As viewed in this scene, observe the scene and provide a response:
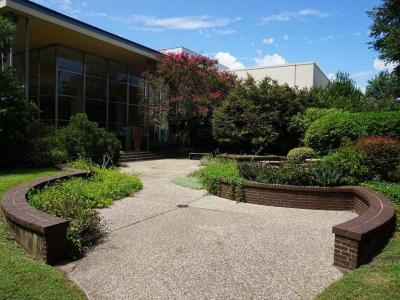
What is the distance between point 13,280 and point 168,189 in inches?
235

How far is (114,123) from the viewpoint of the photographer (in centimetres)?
2108

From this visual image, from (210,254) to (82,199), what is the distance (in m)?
2.85

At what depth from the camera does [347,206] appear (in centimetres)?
732

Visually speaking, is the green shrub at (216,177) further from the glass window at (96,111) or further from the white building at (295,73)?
the white building at (295,73)

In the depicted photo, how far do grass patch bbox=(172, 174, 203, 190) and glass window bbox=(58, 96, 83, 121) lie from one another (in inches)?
386

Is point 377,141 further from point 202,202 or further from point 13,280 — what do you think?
point 13,280

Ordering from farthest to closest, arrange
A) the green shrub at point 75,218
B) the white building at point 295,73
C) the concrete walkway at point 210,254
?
the white building at point 295,73 < the green shrub at point 75,218 < the concrete walkway at point 210,254

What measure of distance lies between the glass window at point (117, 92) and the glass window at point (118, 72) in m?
0.32

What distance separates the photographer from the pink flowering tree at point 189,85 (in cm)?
1916

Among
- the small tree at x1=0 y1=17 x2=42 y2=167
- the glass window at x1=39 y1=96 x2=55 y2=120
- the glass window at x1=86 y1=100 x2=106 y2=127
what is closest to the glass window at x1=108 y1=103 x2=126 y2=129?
the glass window at x1=86 y1=100 x2=106 y2=127

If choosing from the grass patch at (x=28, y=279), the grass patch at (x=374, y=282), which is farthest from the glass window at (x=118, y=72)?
the grass patch at (x=374, y=282)

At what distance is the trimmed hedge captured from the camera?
12265mm

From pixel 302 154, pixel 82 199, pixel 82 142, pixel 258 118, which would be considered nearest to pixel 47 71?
pixel 82 142

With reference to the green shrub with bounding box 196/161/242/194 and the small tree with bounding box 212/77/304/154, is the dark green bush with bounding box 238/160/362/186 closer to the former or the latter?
the green shrub with bounding box 196/161/242/194
